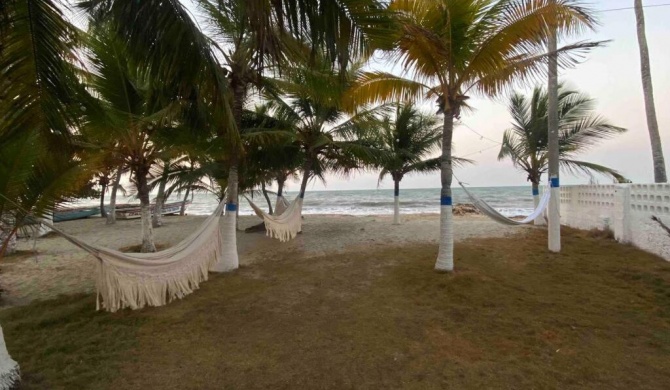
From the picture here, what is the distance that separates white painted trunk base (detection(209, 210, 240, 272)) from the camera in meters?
4.69

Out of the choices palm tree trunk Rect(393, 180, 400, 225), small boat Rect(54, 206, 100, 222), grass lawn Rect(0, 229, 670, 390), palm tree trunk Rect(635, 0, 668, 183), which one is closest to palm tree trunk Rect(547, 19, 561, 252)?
grass lawn Rect(0, 229, 670, 390)

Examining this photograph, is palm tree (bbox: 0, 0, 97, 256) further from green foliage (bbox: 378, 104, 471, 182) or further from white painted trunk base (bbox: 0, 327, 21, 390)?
green foliage (bbox: 378, 104, 471, 182)

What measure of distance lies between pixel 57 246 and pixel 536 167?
32.7ft

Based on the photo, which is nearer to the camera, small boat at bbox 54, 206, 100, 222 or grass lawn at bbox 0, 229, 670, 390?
grass lawn at bbox 0, 229, 670, 390

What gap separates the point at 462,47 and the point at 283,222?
4.12 m

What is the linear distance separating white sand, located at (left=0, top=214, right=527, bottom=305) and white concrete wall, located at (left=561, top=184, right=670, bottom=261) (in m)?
1.21

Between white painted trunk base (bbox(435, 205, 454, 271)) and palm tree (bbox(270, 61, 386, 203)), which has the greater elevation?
palm tree (bbox(270, 61, 386, 203))

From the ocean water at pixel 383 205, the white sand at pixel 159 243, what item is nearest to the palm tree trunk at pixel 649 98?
the white sand at pixel 159 243

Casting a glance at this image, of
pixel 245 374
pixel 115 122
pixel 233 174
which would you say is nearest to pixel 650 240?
pixel 245 374

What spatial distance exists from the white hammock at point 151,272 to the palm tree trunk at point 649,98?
6247 millimetres

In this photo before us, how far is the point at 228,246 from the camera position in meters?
4.77

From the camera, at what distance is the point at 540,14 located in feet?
11.5

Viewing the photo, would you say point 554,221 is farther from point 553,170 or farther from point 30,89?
point 30,89

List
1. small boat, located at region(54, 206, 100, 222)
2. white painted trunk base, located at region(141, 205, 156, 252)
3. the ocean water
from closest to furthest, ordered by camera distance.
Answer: white painted trunk base, located at region(141, 205, 156, 252), small boat, located at region(54, 206, 100, 222), the ocean water
